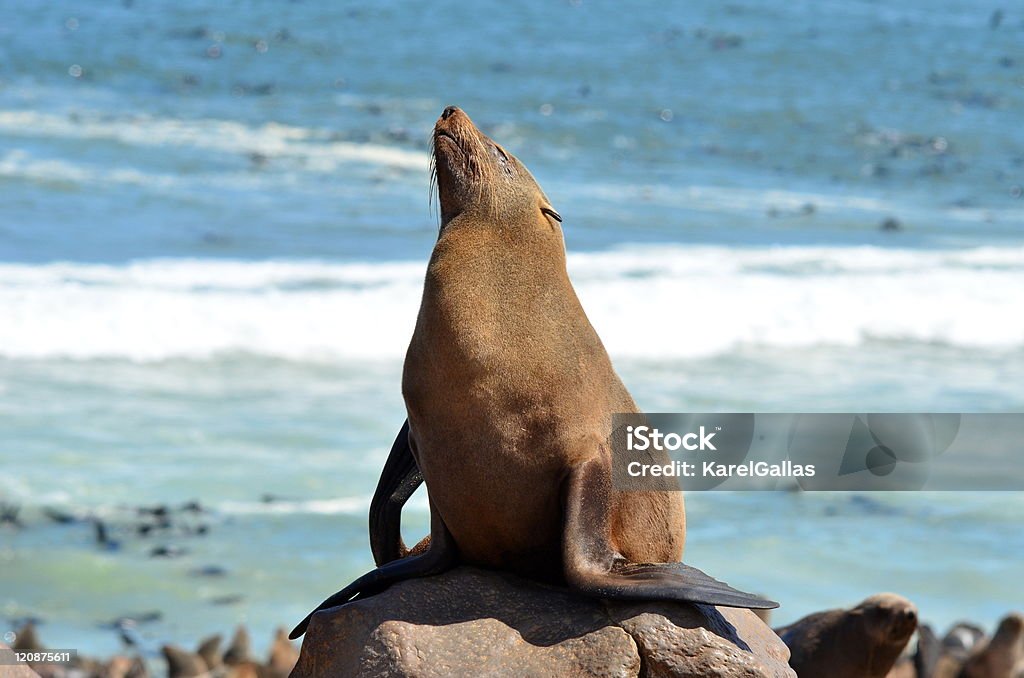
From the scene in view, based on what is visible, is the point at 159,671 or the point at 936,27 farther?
the point at 936,27

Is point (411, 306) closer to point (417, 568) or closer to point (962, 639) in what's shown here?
point (962, 639)

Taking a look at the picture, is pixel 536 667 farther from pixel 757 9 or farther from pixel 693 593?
pixel 757 9

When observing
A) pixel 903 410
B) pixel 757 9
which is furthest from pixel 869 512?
pixel 757 9

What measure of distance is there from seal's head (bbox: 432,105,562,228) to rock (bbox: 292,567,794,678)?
1.01m

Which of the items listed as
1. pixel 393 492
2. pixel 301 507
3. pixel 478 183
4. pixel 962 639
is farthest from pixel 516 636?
pixel 301 507

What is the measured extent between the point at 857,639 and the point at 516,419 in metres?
2.36

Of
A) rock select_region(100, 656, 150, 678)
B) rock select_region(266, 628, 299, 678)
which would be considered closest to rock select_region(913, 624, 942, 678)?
rock select_region(266, 628, 299, 678)

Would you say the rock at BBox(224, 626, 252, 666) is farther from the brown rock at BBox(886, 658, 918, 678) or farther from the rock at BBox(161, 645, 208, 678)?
the brown rock at BBox(886, 658, 918, 678)

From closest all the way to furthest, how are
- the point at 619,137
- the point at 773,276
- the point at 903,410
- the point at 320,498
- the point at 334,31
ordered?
the point at 320,498
the point at 903,410
the point at 773,276
the point at 619,137
the point at 334,31

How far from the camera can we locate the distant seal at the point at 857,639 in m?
5.66

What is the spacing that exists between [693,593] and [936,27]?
3131 centimetres

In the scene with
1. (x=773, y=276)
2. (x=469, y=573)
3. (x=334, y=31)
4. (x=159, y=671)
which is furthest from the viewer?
(x=334, y=31)

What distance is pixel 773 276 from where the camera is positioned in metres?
14.9

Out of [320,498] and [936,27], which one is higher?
[936,27]
